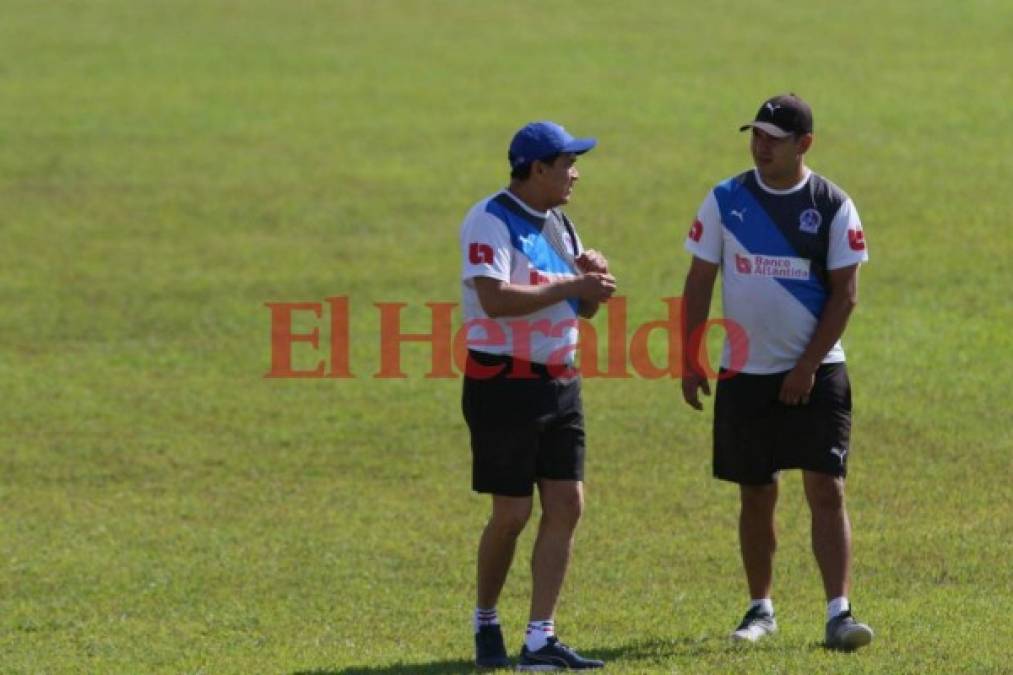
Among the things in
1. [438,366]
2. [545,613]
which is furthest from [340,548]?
[438,366]

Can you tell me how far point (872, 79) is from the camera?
28031mm

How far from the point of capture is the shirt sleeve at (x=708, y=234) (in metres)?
8.47

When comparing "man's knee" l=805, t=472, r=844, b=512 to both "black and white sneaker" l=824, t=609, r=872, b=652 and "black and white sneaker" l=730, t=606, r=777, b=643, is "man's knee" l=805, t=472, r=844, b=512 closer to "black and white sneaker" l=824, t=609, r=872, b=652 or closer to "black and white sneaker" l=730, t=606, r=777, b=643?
"black and white sneaker" l=824, t=609, r=872, b=652

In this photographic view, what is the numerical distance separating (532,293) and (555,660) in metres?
1.52

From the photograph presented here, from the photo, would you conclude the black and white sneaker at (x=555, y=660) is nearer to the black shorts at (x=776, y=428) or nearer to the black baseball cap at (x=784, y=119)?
the black shorts at (x=776, y=428)

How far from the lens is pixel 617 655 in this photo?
8.34 metres

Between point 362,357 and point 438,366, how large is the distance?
709 millimetres

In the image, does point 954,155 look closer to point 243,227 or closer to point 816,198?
point 243,227

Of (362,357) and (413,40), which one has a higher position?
(413,40)

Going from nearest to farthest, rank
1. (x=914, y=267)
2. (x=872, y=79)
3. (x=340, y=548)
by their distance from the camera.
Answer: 1. (x=340, y=548)
2. (x=914, y=267)
3. (x=872, y=79)

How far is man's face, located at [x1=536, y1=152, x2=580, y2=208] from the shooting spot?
7.97 metres

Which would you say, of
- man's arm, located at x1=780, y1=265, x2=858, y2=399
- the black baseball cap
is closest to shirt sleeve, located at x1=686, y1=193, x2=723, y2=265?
the black baseball cap

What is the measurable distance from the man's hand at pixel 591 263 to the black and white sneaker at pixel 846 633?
1.79 metres

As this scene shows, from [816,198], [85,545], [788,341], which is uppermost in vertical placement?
[816,198]
